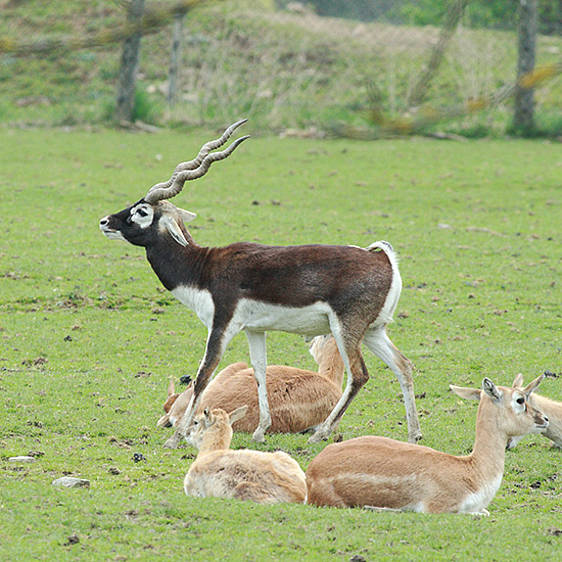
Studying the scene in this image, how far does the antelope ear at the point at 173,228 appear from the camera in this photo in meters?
8.61

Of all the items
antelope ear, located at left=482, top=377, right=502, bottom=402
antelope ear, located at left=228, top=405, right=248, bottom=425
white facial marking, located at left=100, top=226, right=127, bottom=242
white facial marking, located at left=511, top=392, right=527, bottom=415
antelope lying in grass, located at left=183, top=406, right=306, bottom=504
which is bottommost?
antelope ear, located at left=228, top=405, right=248, bottom=425

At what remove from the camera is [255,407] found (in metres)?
8.06

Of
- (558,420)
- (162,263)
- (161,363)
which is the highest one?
(162,263)

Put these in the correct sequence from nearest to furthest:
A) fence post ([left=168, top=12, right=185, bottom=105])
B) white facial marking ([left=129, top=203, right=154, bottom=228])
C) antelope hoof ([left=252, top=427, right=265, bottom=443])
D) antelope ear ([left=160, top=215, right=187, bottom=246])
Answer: antelope hoof ([left=252, top=427, right=265, bottom=443]), antelope ear ([left=160, top=215, right=187, bottom=246]), white facial marking ([left=129, top=203, right=154, bottom=228]), fence post ([left=168, top=12, right=185, bottom=105])

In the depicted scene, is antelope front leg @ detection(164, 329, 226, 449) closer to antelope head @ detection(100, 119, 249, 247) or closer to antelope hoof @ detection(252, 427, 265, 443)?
antelope hoof @ detection(252, 427, 265, 443)

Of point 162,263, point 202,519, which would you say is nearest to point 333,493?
point 202,519

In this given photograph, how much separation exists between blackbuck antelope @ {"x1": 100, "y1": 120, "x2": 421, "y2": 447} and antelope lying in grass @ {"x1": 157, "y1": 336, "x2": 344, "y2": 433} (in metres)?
0.19

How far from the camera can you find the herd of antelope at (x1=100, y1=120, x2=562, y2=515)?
6258mm

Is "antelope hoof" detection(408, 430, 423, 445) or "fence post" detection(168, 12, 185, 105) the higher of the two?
"fence post" detection(168, 12, 185, 105)

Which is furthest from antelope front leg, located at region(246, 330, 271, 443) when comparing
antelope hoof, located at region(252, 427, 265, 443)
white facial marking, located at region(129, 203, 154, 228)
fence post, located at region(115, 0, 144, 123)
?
fence post, located at region(115, 0, 144, 123)

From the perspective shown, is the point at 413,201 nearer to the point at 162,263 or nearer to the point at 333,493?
the point at 162,263

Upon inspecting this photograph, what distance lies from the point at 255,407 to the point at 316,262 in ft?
4.21

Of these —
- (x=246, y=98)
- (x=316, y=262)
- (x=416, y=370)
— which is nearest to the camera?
(x=316, y=262)

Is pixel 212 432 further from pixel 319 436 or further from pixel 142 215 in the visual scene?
pixel 142 215
